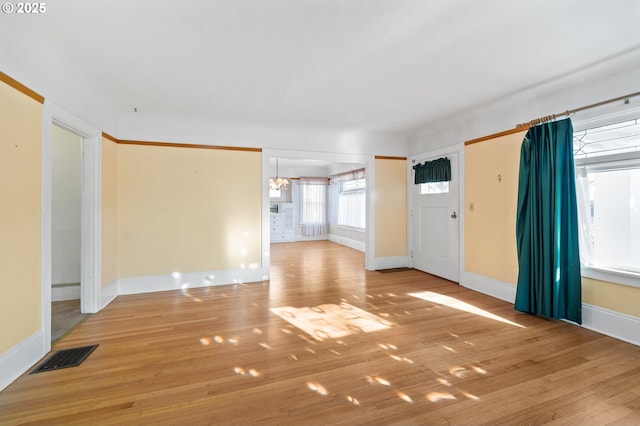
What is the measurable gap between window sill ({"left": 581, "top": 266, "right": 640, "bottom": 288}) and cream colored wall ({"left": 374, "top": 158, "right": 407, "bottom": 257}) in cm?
282

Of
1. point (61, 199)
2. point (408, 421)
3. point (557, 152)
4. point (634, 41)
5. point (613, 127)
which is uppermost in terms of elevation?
point (634, 41)

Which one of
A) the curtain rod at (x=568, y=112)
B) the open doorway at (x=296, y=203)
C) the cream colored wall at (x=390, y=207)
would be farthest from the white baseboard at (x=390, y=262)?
the curtain rod at (x=568, y=112)

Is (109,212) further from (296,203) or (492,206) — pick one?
(296,203)

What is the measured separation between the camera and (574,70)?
2639 millimetres

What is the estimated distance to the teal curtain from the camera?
288cm

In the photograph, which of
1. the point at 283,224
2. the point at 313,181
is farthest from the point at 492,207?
the point at 283,224

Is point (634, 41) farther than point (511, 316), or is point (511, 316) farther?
point (511, 316)

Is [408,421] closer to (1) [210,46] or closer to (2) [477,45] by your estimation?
(2) [477,45]

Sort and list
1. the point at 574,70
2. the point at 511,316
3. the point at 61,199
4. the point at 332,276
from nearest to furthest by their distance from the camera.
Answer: the point at 574,70
the point at 511,316
the point at 61,199
the point at 332,276

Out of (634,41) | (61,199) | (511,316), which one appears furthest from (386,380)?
(61,199)

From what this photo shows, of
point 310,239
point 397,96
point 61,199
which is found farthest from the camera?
point 310,239

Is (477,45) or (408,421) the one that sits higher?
(477,45)

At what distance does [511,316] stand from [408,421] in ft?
7.30

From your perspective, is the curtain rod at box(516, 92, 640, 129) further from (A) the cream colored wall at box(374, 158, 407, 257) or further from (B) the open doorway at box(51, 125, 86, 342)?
(B) the open doorway at box(51, 125, 86, 342)
